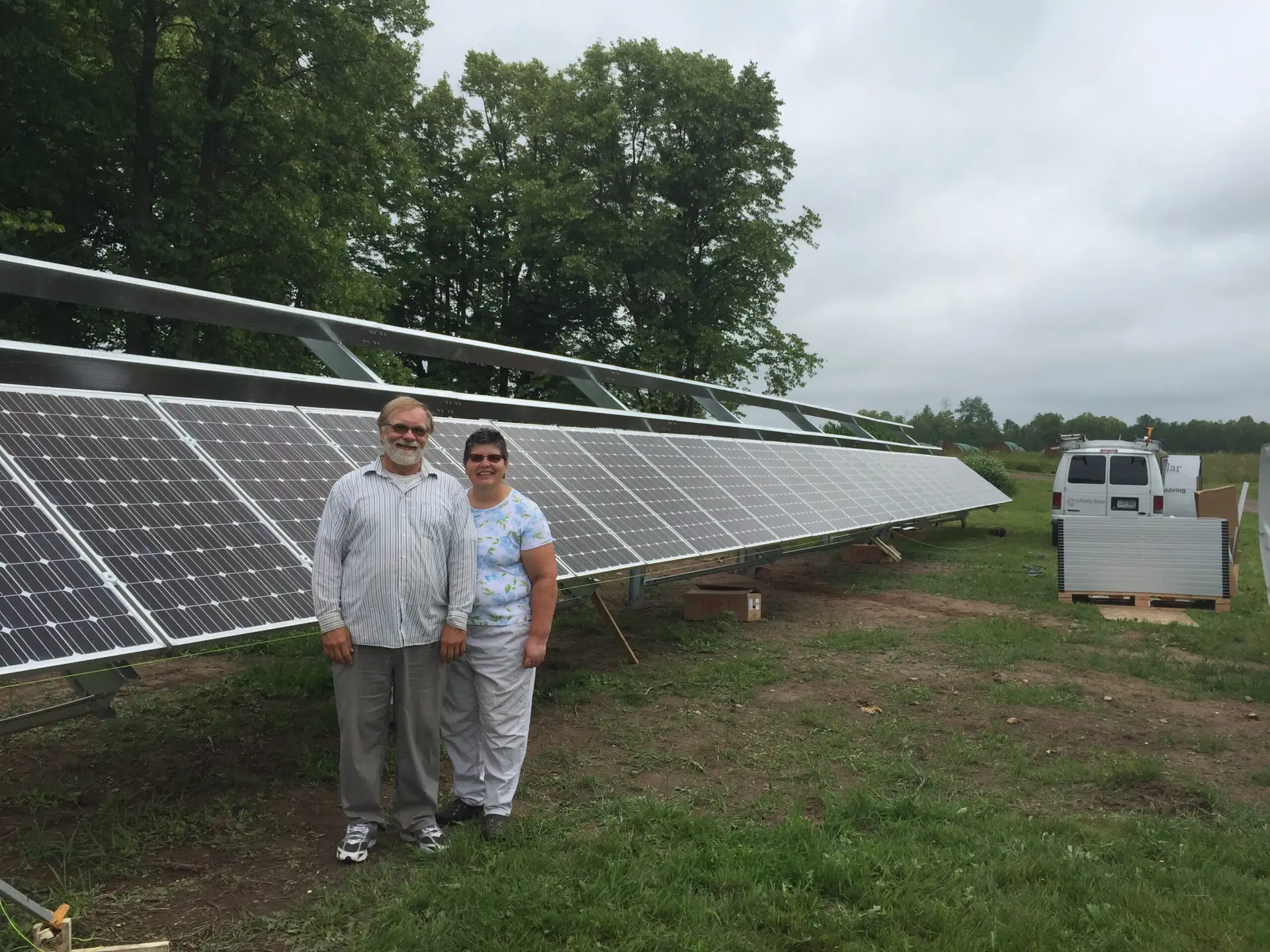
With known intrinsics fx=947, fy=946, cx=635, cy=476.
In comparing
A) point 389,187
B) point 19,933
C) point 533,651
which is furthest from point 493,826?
point 389,187

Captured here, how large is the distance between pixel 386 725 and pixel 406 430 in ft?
4.43

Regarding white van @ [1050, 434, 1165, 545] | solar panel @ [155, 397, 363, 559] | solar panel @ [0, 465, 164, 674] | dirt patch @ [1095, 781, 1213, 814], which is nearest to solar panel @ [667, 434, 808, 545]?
dirt patch @ [1095, 781, 1213, 814]

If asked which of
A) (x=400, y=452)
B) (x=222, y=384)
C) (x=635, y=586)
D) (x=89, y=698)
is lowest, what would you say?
(x=635, y=586)

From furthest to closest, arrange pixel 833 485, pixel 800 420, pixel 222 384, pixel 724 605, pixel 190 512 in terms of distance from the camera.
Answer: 1. pixel 800 420
2. pixel 833 485
3. pixel 724 605
4. pixel 222 384
5. pixel 190 512

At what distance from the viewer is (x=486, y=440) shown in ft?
15.1

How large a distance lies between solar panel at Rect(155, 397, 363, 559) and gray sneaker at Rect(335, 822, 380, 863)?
5.12 ft

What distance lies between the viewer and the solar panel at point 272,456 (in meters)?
5.42

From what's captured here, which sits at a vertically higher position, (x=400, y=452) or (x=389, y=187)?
(x=389, y=187)

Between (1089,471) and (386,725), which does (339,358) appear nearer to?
(386,725)

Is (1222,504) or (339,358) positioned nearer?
(339,358)

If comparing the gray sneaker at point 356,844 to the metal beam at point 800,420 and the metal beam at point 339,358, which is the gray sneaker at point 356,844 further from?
the metal beam at point 800,420

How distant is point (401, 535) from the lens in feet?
14.0

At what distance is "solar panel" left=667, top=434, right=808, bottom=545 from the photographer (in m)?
10.8

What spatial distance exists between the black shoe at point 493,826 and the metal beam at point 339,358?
17.3 feet
